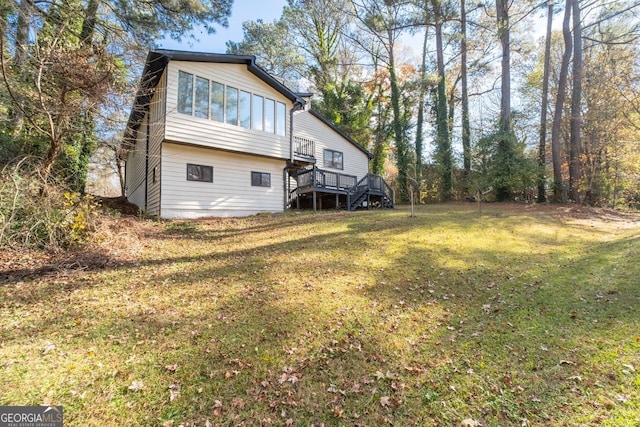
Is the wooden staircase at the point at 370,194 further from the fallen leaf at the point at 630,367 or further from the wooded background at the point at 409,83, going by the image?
the fallen leaf at the point at 630,367

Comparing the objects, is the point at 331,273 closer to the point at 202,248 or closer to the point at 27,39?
the point at 202,248

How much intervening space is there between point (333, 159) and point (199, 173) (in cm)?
942

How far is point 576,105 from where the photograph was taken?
1577cm

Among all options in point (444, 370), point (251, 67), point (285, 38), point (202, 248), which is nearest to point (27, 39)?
point (202, 248)

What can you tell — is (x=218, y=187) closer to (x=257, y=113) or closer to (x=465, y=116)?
(x=257, y=113)

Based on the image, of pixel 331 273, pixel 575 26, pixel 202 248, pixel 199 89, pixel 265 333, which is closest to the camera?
pixel 265 333

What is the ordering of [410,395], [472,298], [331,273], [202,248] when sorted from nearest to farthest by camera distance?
1. [410,395]
2. [472,298]
3. [331,273]
4. [202,248]

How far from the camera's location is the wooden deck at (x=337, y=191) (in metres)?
15.3

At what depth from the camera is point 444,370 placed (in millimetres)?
3203

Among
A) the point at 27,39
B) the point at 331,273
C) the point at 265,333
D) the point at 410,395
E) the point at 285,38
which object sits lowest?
the point at 410,395

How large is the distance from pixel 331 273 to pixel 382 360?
8.25 ft

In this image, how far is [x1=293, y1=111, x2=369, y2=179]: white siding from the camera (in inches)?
692

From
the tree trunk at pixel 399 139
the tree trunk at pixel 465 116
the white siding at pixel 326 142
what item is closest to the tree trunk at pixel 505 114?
the tree trunk at pixel 465 116

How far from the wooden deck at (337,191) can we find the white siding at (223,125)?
209 centimetres
